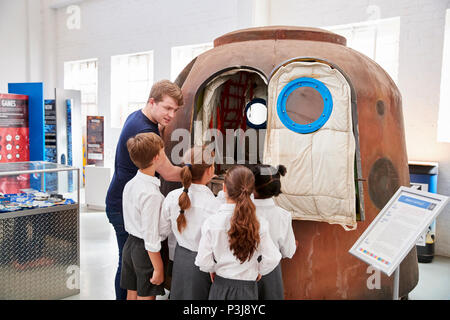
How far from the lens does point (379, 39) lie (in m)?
5.85

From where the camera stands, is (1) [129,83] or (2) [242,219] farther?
(1) [129,83]

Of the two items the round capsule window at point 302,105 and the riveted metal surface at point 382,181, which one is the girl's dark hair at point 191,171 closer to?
the round capsule window at point 302,105

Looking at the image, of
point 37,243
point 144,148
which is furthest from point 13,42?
point 144,148

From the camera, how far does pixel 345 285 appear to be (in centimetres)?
321

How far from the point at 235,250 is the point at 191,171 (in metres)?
0.61

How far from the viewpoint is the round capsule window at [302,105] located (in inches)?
116

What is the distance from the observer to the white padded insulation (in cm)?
288

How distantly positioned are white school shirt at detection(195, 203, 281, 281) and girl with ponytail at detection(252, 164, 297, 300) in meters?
0.17

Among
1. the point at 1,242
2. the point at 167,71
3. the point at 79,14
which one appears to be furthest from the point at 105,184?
the point at 79,14

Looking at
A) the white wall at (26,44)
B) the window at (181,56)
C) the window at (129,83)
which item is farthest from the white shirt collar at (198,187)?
the white wall at (26,44)

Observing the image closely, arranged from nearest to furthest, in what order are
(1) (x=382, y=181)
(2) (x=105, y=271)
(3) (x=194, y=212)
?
(3) (x=194, y=212) → (1) (x=382, y=181) → (2) (x=105, y=271)

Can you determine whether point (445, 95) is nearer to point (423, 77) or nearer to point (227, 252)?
point (423, 77)

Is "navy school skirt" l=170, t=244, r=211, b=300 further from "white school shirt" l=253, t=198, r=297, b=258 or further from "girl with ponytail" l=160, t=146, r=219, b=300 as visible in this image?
"white school shirt" l=253, t=198, r=297, b=258
